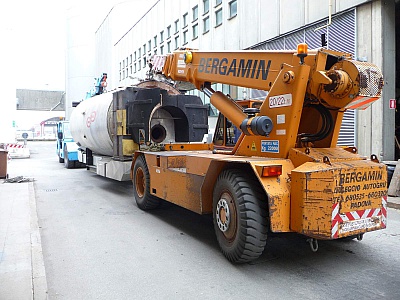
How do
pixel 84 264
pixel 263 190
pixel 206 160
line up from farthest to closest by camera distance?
pixel 206 160 → pixel 84 264 → pixel 263 190

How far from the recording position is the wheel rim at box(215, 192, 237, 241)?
15.8 ft

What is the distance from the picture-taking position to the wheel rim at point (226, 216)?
15.8 feet

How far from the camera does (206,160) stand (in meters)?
5.48

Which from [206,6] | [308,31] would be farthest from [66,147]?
[308,31]

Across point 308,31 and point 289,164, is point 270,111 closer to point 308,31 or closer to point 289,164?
point 289,164

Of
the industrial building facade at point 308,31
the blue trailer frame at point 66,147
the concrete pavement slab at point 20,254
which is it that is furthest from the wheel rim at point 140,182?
the blue trailer frame at point 66,147

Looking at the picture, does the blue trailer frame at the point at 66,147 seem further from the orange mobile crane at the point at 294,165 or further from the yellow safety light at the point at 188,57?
the orange mobile crane at the point at 294,165

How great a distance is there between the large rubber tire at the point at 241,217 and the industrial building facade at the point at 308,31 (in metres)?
2.19

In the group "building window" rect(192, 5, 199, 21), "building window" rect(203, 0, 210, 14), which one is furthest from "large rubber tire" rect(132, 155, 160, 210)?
"building window" rect(192, 5, 199, 21)

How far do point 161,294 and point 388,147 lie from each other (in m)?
9.29

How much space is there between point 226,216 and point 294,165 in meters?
1.11

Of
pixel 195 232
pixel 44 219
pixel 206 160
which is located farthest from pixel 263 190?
pixel 44 219

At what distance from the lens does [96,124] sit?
1141 centimetres

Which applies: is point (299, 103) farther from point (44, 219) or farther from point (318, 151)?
point (44, 219)
